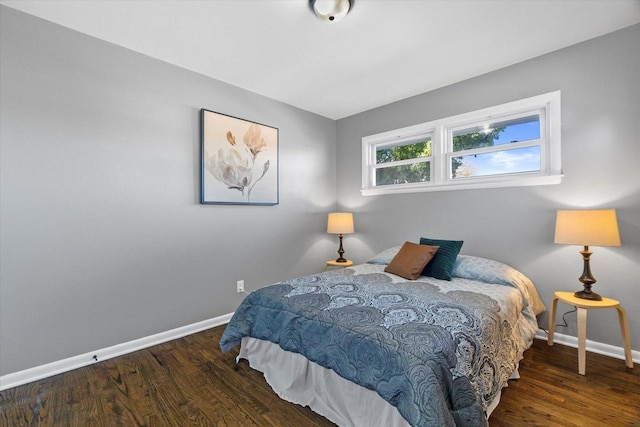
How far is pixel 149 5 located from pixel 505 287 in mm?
3258

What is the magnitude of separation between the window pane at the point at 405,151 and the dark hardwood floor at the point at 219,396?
87.6 inches

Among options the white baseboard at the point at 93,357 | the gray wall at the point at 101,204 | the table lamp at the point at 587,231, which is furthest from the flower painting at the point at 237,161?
the table lamp at the point at 587,231

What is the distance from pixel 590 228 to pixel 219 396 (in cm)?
274

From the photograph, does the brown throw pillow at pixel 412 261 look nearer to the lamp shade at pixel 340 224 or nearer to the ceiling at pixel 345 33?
the lamp shade at pixel 340 224

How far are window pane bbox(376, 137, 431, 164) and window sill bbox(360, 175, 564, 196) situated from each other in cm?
38

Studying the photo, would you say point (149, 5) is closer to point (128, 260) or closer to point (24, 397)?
point (128, 260)

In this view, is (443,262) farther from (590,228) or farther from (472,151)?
(472,151)

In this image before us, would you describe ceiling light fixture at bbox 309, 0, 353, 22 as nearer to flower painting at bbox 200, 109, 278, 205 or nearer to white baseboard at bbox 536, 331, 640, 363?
flower painting at bbox 200, 109, 278, 205

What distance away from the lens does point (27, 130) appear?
6.31 feet

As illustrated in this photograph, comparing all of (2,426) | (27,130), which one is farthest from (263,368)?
(27,130)

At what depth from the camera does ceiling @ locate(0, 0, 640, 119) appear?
6.26 ft

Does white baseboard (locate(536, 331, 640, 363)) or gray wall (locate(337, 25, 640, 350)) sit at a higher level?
gray wall (locate(337, 25, 640, 350))

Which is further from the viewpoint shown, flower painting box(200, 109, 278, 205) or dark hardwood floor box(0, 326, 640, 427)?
flower painting box(200, 109, 278, 205)

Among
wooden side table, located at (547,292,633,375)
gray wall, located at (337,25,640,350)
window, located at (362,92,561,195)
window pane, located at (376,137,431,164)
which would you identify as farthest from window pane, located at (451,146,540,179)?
wooden side table, located at (547,292,633,375)
